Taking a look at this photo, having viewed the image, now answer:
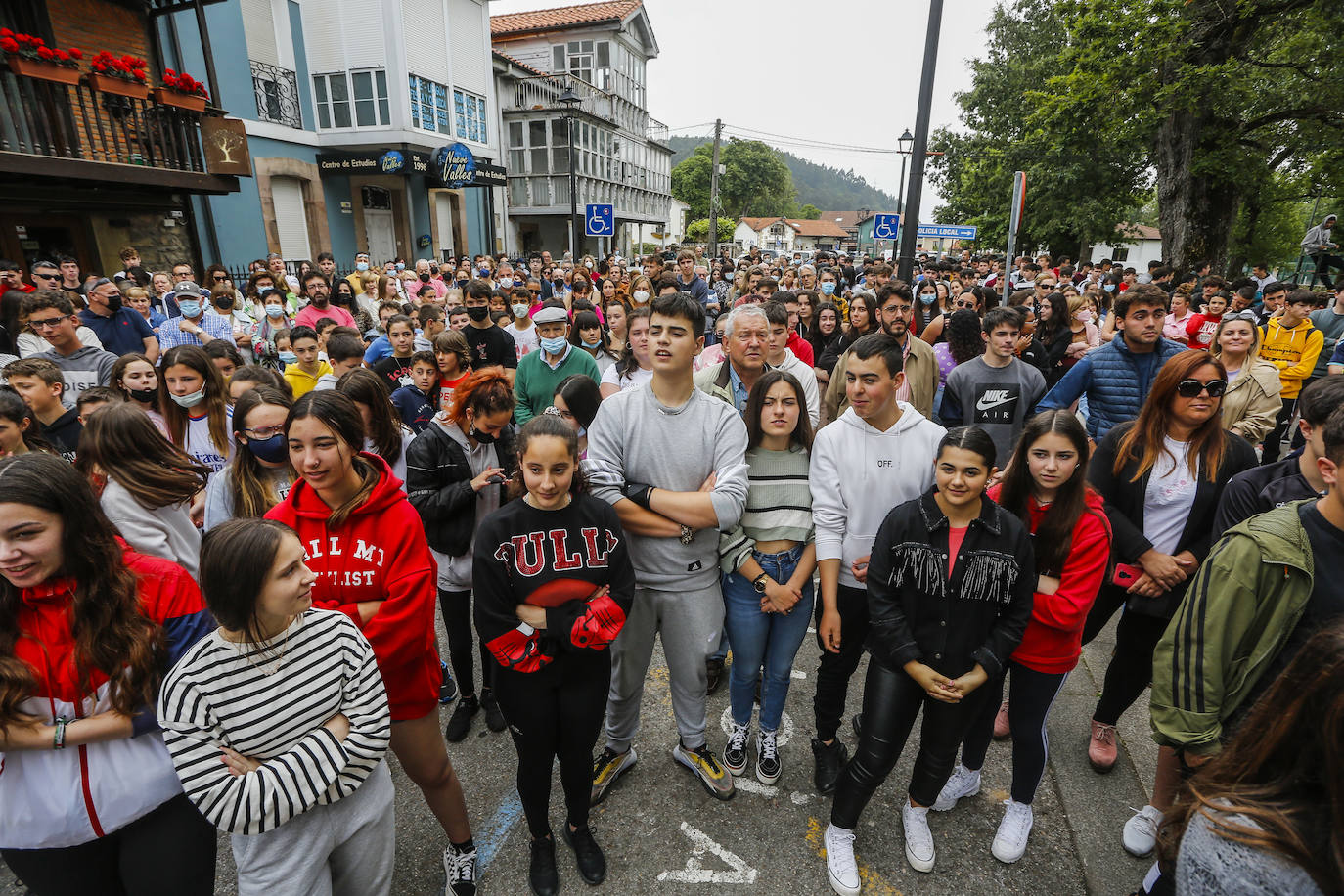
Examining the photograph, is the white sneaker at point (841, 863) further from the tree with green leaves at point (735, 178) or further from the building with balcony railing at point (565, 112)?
the tree with green leaves at point (735, 178)

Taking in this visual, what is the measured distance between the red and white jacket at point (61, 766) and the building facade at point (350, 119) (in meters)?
14.5

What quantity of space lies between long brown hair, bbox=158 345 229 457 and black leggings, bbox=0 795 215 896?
95.1 inches

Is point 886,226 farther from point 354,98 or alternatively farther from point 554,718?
point 354,98

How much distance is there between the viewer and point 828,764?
3.21 meters

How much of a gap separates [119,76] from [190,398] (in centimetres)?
1002

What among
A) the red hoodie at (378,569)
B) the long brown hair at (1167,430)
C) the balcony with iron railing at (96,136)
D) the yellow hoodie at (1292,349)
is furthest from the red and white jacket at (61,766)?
the balcony with iron railing at (96,136)

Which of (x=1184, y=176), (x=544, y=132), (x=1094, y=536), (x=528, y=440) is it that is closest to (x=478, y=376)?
(x=528, y=440)

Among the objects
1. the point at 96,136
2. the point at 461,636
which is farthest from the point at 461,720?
the point at 96,136

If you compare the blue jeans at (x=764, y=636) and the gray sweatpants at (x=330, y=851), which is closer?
the gray sweatpants at (x=330, y=851)

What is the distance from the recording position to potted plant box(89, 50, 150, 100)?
9359 millimetres

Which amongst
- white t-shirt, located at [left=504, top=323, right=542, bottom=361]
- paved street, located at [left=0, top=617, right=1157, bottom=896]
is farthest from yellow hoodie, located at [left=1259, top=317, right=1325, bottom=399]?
white t-shirt, located at [left=504, top=323, right=542, bottom=361]

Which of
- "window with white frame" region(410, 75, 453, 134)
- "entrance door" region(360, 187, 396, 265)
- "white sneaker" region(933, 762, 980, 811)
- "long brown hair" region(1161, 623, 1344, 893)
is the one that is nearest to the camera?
"long brown hair" region(1161, 623, 1344, 893)

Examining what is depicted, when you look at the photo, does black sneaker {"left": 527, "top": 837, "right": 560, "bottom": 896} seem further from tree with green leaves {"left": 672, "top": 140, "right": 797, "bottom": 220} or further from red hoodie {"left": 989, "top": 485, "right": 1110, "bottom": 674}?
tree with green leaves {"left": 672, "top": 140, "right": 797, "bottom": 220}

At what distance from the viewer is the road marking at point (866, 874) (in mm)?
2652
